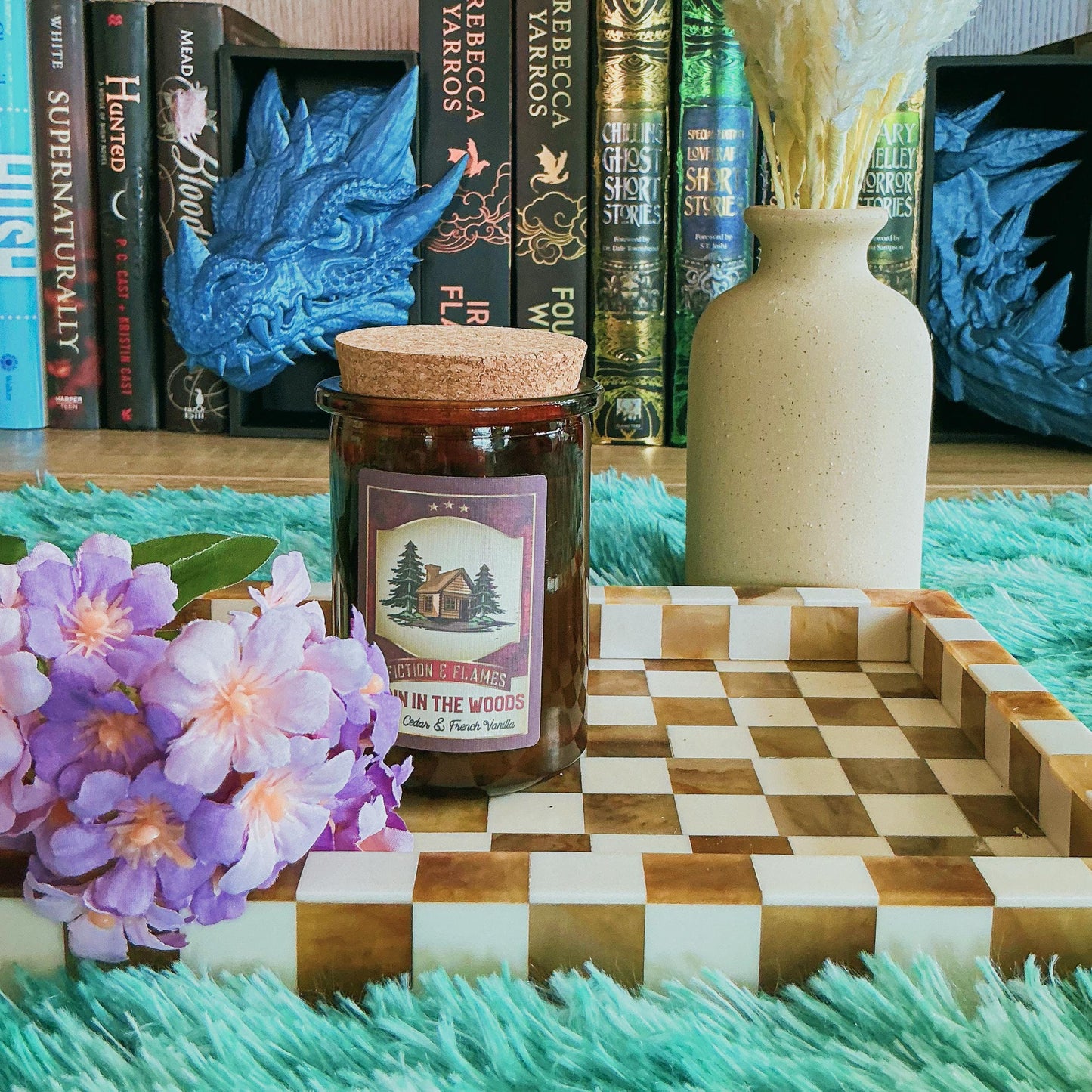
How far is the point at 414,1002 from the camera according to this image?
1.14 feet

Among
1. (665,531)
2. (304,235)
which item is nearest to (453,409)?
(665,531)

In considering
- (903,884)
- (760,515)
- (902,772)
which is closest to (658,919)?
(903,884)

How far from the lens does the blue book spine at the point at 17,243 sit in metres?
1.18

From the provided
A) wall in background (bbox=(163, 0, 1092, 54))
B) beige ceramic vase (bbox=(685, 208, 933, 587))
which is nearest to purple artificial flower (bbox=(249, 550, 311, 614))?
beige ceramic vase (bbox=(685, 208, 933, 587))

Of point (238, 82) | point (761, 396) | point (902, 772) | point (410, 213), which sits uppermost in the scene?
point (238, 82)

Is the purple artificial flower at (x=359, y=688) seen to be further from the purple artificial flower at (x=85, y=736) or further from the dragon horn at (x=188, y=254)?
the dragon horn at (x=188, y=254)

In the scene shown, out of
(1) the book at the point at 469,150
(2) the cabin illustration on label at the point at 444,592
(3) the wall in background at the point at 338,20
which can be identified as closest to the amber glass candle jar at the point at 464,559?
(2) the cabin illustration on label at the point at 444,592

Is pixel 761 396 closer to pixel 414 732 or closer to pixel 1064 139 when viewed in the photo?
pixel 414 732

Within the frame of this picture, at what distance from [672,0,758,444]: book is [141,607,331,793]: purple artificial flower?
791 millimetres

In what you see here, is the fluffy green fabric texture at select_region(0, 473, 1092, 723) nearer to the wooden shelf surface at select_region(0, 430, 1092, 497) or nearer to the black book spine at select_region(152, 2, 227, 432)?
the wooden shelf surface at select_region(0, 430, 1092, 497)

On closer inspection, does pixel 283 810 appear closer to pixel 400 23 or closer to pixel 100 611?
pixel 100 611

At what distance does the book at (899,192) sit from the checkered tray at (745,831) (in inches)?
22.6

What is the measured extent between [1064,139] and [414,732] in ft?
3.10

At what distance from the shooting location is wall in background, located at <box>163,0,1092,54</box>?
1.33 m
